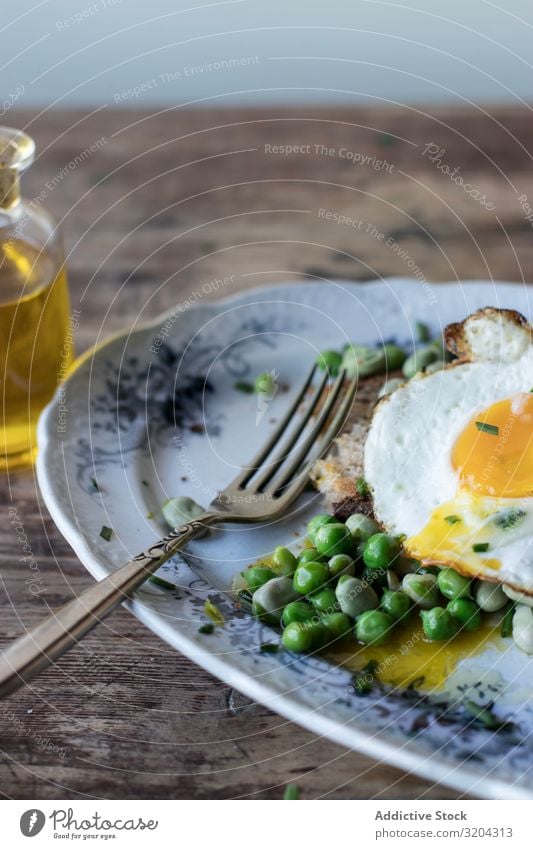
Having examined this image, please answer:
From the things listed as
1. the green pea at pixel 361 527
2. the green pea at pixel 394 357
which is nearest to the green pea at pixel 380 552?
the green pea at pixel 361 527

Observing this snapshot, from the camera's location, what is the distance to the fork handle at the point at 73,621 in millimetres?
2230

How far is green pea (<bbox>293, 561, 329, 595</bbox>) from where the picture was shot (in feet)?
8.68

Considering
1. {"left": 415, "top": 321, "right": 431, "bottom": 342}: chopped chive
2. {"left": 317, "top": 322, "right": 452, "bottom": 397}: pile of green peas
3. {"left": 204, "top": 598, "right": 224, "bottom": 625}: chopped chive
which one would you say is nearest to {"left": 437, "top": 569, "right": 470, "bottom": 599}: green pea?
{"left": 204, "top": 598, "right": 224, "bottom": 625}: chopped chive

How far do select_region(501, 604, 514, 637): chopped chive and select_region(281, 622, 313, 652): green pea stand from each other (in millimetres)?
553

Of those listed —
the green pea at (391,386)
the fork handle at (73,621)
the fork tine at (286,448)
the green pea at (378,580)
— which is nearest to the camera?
the fork handle at (73,621)

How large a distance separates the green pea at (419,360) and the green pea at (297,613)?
1.23 meters

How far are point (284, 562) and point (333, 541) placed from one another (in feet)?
0.54

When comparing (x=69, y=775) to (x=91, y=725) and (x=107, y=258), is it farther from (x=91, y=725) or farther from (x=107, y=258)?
(x=107, y=258)

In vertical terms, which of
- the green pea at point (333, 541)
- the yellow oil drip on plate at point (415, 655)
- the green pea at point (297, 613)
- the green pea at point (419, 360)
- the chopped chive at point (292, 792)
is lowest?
the chopped chive at point (292, 792)

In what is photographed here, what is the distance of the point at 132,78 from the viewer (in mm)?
7020

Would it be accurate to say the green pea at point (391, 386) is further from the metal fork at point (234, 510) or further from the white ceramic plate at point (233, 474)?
the white ceramic plate at point (233, 474)

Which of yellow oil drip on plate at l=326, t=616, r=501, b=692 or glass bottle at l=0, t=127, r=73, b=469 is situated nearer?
yellow oil drip on plate at l=326, t=616, r=501, b=692

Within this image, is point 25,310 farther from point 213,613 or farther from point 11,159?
point 213,613

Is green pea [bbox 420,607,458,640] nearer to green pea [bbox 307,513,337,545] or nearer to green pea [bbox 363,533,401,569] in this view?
green pea [bbox 363,533,401,569]
